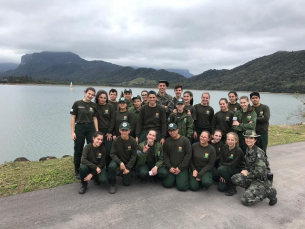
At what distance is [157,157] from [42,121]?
21.1 meters

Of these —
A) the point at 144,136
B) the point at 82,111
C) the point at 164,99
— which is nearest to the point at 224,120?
the point at 164,99

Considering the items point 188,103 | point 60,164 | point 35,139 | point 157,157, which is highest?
point 188,103

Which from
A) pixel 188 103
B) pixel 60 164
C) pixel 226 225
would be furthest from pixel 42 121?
pixel 226 225

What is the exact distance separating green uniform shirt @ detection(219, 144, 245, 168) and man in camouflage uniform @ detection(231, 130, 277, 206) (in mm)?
260

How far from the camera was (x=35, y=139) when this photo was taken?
639 inches

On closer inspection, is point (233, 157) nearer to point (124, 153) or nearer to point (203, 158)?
point (203, 158)

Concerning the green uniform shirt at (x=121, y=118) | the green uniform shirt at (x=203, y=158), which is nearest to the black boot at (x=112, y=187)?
the green uniform shirt at (x=121, y=118)

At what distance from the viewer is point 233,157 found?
4816 millimetres

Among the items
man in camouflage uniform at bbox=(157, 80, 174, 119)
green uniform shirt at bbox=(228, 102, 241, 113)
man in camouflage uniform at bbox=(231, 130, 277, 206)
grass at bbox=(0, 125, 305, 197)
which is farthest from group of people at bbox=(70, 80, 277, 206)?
grass at bbox=(0, 125, 305, 197)

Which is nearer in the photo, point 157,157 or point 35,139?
point 157,157

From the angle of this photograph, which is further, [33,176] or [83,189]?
[33,176]

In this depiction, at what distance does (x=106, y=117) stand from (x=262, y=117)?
4060mm

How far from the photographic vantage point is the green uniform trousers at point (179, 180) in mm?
4572

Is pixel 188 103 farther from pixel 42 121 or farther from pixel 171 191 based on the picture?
pixel 42 121
